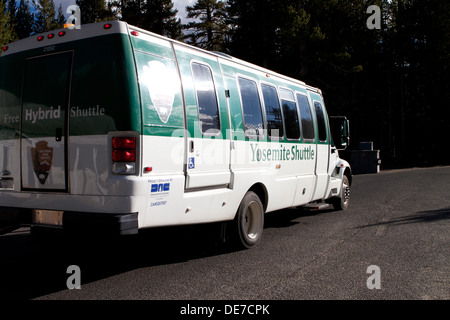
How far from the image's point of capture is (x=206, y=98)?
5.55m

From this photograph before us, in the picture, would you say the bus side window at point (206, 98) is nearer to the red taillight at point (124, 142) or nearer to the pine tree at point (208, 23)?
the red taillight at point (124, 142)

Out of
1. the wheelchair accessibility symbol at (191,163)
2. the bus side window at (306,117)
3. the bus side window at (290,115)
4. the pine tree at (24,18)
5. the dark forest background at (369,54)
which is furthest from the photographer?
the pine tree at (24,18)

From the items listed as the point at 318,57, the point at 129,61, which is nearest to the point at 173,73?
the point at 129,61

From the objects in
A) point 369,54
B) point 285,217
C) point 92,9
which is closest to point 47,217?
point 285,217

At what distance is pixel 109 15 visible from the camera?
129ft

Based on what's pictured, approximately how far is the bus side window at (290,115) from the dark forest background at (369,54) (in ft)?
84.2

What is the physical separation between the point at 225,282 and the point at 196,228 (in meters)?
1.16

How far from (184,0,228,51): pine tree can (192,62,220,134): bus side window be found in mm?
40980

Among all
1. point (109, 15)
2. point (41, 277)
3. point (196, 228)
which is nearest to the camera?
point (41, 277)

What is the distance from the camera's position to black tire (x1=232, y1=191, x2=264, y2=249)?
20.0ft

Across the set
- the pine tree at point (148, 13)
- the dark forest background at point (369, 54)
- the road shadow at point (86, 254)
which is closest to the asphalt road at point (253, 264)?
the road shadow at point (86, 254)

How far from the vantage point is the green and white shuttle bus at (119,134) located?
4.48 metres

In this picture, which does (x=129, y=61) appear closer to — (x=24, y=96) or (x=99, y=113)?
(x=99, y=113)

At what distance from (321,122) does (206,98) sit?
4177mm
